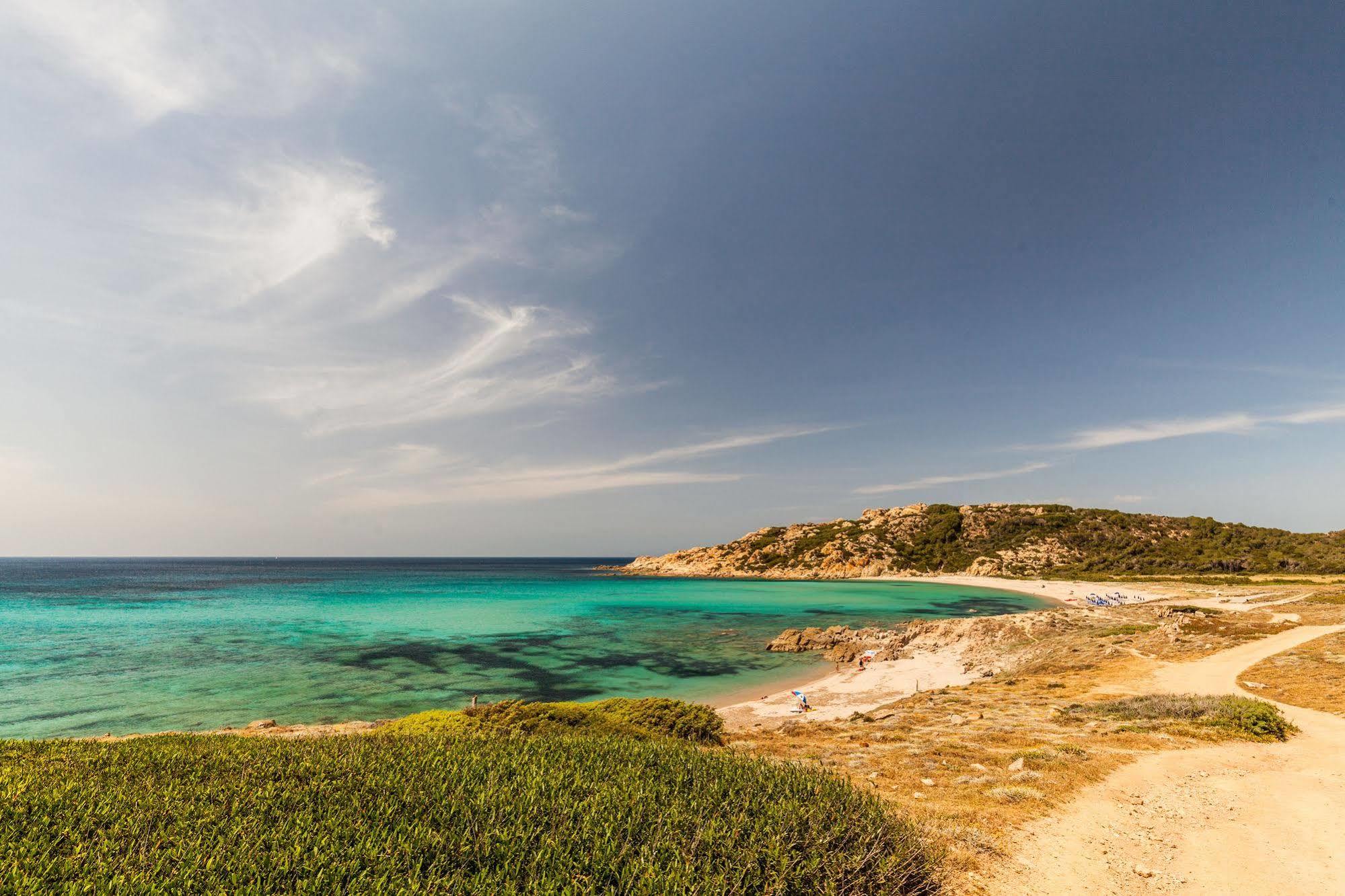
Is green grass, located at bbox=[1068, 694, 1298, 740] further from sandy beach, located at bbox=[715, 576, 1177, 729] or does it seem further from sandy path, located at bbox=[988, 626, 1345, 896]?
sandy beach, located at bbox=[715, 576, 1177, 729]

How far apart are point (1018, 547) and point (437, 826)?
536ft

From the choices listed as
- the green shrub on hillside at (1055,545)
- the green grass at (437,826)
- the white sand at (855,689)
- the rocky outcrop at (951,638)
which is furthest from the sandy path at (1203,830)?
the green shrub on hillside at (1055,545)

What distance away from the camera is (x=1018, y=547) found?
13650 centimetres

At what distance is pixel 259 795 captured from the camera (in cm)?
636

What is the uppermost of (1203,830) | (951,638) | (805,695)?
(1203,830)

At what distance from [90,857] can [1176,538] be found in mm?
174549

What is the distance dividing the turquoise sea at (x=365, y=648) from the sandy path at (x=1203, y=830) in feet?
79.1

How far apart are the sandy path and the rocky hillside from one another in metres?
117

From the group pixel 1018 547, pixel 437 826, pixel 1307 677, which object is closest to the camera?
pixel 437 826

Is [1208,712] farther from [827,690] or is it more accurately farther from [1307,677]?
[827,690]

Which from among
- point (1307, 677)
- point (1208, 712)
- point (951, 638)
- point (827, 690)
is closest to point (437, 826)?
point (1208, 712)

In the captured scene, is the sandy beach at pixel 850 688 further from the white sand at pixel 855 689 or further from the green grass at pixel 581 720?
the green grass at pixel 581 720

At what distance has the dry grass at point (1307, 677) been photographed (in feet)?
61.4

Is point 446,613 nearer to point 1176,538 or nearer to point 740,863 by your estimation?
point 740,863
